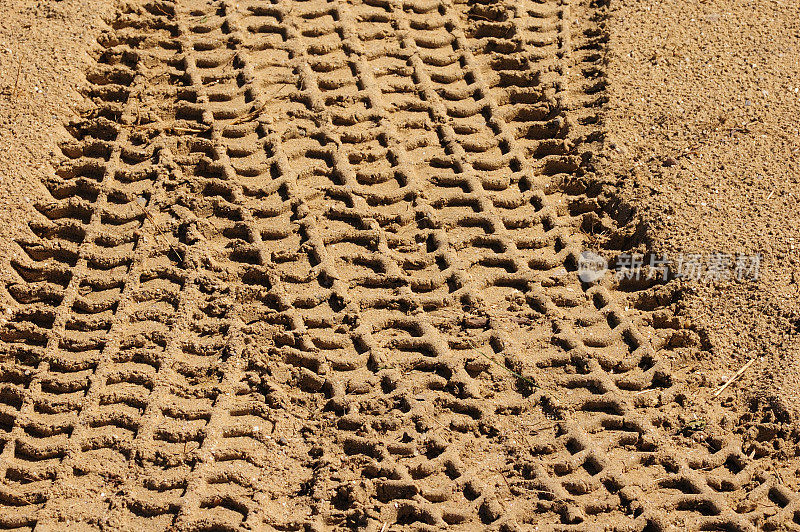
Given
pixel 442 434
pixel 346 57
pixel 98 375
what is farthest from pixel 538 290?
pixel 98 375

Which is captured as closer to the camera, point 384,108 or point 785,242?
point 785,242

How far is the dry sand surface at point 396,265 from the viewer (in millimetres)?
2740

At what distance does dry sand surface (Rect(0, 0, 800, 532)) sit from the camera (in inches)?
108

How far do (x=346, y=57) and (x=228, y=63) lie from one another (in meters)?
0.57

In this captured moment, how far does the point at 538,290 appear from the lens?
3.20m

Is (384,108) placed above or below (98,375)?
above

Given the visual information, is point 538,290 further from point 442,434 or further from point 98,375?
point 98,375

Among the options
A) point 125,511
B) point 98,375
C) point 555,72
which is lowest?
point 125,511

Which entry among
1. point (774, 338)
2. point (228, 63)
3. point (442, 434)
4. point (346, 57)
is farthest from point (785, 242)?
point (228, 63)

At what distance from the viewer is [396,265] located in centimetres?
322

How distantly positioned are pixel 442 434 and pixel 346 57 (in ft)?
6.37

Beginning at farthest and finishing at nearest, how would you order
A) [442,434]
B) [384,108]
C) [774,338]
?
1. [384,108]
2. [774,338]
3. [442,434]

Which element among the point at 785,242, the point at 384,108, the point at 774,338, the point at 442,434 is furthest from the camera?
the point at 384,108

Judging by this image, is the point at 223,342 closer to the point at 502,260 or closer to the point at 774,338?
the point at 502,260
